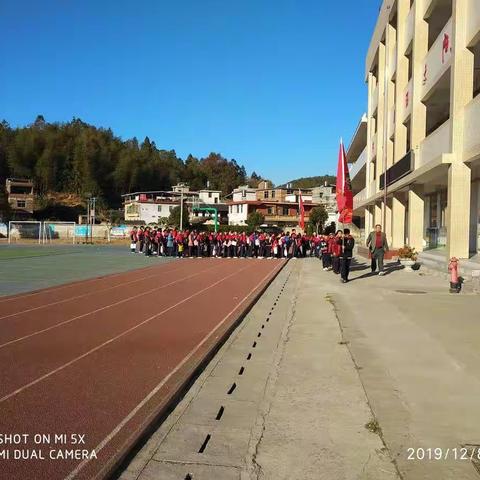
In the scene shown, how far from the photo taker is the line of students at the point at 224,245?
3098 centimetres

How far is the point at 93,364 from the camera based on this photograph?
6289mm

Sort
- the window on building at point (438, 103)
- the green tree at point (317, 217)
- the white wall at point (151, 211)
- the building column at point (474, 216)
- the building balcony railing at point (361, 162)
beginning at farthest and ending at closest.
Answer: the white wall at point (151, 211) < the green tree at point (317, 217) < the building balcony railing at point (361, 162) < the window on building at point (438, 103) < the building column at point (474, 216)

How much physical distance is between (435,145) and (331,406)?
16196 millimetres

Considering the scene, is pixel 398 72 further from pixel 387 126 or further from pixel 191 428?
pixel 191 428

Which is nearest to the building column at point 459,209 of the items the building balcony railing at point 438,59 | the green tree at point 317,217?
the building balcony railing at point 438,59

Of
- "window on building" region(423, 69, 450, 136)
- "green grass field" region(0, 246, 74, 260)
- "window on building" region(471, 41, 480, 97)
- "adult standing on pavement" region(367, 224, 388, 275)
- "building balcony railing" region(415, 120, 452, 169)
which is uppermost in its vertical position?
"window on building" region(471, 41, 480, 97)

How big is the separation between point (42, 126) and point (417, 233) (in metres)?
107

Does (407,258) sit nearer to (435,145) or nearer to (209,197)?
(435,145)

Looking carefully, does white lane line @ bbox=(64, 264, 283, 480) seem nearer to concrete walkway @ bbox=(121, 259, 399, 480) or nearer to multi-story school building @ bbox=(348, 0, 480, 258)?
concrete walkway @ bbox=(121, 259, 399, 480)

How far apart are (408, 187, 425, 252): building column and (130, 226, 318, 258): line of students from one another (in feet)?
25.1

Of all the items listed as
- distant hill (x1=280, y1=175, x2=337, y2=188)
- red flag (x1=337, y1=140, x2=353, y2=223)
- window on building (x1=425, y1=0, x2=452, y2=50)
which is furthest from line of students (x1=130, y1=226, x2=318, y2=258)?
distant hill (x1=280, y1=175, x2=337, y2=188)

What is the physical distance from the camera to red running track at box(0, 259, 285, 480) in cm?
389

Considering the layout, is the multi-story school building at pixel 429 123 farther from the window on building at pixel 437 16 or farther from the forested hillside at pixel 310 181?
the forested hillside at pixel 310 181

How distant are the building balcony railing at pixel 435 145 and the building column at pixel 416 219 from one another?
2.35 m
